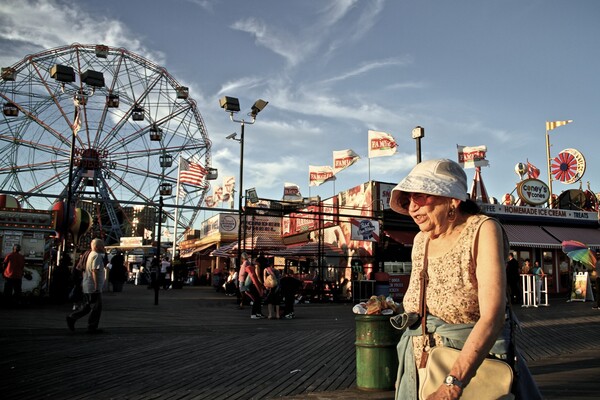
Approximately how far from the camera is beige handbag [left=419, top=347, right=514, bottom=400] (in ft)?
6.70

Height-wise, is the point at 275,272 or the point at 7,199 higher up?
the point at 7,199

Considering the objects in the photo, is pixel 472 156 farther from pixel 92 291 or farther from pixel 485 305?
pixel 485 305

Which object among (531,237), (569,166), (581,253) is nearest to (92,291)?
(581,253)

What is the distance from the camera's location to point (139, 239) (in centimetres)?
6053

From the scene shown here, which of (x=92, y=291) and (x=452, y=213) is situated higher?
(x=452, y=213)

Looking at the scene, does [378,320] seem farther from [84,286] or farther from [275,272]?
[275,272]

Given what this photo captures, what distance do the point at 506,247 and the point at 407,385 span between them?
75 cm

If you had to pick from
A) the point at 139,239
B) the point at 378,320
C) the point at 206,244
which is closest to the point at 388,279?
the point at 378,320

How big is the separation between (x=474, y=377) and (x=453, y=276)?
0.42 m

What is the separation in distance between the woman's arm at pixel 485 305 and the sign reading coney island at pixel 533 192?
26555 mm

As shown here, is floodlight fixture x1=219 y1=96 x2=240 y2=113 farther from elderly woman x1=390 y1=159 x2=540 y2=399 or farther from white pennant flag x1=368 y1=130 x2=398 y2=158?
elderly woman x1=390 y1=159 x2=540 y2=399

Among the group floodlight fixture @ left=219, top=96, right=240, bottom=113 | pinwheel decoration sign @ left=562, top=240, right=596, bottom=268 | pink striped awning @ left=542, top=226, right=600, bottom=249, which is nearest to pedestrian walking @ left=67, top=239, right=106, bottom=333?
floodlight fixture @ left=219, top=96, right=240, bottom=113

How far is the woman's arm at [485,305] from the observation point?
1.99m

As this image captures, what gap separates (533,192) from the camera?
88.5 ft
